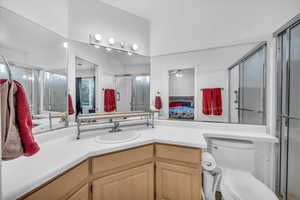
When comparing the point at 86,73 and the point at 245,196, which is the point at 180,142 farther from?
the point at 86,73

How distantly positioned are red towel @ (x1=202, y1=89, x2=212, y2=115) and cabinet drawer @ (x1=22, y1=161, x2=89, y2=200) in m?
1.43

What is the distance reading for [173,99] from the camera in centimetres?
186

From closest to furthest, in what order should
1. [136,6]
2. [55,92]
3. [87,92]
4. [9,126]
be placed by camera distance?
[9,126]
[55,92]
[87,92]
[136,6]

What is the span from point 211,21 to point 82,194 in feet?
7.09

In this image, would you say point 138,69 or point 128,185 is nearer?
point 128,185

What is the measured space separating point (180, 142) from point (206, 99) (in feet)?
2.61

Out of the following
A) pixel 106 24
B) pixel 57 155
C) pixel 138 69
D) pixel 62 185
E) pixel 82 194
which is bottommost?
pixel 82 194

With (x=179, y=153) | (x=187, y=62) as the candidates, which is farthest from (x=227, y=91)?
(x=179, y=153)

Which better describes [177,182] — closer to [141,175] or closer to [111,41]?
[141,175]

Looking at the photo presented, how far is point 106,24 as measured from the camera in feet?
5.57

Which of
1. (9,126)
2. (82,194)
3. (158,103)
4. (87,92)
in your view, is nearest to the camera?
(9,126)

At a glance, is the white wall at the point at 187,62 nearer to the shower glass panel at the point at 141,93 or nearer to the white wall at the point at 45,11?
the shower glass panel at the point at 141,93

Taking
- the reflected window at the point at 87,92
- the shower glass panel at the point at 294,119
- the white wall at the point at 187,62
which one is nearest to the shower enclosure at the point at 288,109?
the shower glass panel at the point at 294,119

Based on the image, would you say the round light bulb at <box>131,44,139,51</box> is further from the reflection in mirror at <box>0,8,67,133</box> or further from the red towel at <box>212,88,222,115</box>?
the red towel at <box>212,88,222,115</box>
